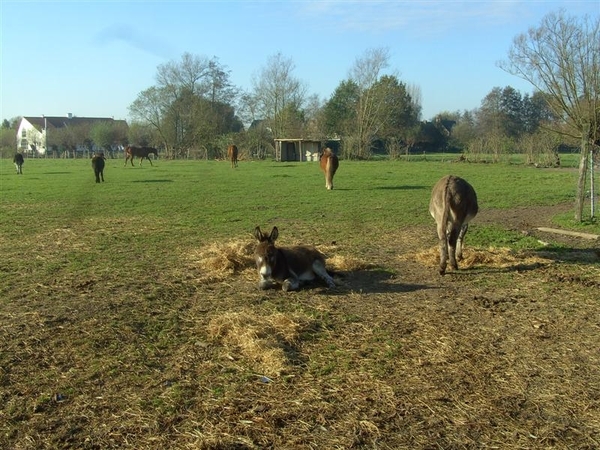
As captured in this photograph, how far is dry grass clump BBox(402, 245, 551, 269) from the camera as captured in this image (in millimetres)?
8586

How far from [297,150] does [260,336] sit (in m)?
54.8

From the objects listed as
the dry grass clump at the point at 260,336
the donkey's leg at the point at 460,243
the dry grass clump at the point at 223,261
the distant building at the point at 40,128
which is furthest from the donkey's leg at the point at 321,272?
the distant building at the point at 40,128

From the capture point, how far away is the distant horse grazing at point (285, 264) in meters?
6.96

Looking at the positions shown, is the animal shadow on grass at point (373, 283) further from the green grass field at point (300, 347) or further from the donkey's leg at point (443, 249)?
the donkey's leg at point (443, 249)

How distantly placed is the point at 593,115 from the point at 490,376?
10.1m

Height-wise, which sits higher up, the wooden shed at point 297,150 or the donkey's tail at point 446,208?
the wooden shed at point 297,150

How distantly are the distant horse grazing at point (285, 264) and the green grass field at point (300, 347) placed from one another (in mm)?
177

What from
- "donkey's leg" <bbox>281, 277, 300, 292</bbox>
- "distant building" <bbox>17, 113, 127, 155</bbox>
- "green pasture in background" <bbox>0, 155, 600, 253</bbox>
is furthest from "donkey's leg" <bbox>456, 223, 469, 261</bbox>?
"distant building" <bbox>17, 113, 127, 155</bbox>

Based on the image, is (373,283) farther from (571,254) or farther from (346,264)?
(571,254)

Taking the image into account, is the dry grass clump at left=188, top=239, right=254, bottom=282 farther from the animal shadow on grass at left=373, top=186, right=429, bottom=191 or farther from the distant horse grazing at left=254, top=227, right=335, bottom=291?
the animal shadow on grass at left=373, top=186, right=429, bottom=191

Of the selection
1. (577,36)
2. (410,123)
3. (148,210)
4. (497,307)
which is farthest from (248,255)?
(410,123)

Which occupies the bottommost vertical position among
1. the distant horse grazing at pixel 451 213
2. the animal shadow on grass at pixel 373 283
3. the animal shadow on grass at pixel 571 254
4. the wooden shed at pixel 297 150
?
the animal shadow on grass at pixel 373 283

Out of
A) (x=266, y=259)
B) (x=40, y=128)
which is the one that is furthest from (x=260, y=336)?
(x=40, y=128)

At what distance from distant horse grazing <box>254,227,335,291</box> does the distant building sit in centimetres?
9050
